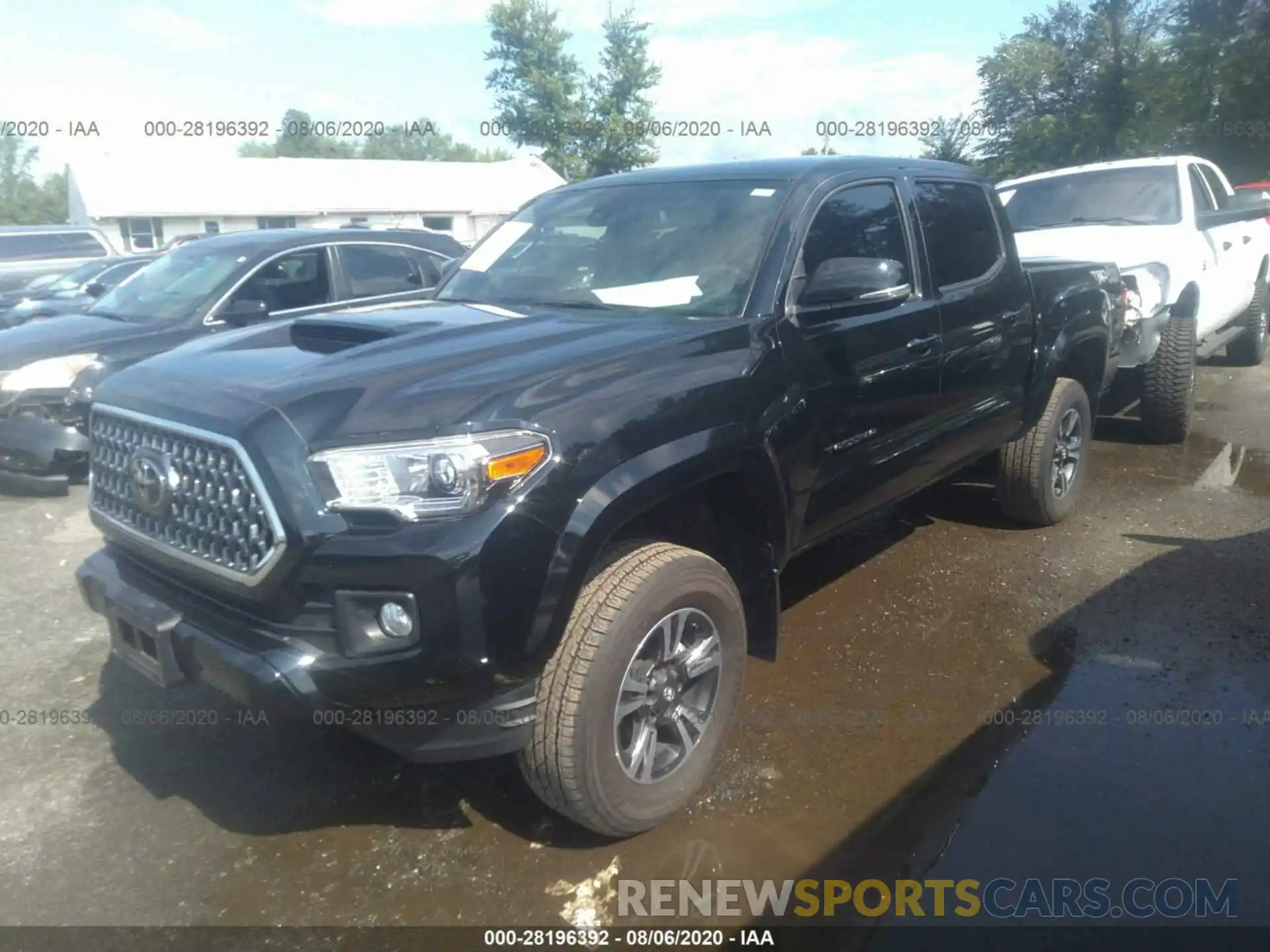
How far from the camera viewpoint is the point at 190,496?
275 cm

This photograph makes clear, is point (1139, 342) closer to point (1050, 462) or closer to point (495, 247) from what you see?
point (1050, 462)

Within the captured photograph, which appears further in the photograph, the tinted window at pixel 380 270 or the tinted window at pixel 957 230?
the tinted window at pixel 380 270

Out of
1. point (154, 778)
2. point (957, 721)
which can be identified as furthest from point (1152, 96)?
point (154, 778)

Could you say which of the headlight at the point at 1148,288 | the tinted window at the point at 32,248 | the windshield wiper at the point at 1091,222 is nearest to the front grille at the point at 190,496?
the headlight at the point at 1148,288

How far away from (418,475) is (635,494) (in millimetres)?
601

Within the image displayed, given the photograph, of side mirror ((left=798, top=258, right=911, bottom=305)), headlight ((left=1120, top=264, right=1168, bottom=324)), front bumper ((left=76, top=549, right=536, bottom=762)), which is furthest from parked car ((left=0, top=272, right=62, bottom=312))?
headlight ((left=1120, top=264, right=1168, bottom=324))

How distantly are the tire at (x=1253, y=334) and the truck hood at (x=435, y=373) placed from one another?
8577 millimetres

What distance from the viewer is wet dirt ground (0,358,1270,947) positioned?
2.84 metres

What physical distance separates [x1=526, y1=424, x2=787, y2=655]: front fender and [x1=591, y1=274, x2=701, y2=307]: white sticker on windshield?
617mm

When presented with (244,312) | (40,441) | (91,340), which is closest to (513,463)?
(244,312)

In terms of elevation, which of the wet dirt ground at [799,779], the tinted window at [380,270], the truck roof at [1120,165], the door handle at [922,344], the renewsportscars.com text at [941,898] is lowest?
the renewsportscars.com text at [941,898]

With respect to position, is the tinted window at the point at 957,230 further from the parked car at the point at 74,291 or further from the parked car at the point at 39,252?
the parked car at the point at 39,252

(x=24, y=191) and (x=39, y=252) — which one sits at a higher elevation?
(x=24, y=191)

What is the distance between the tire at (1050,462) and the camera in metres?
5.26
